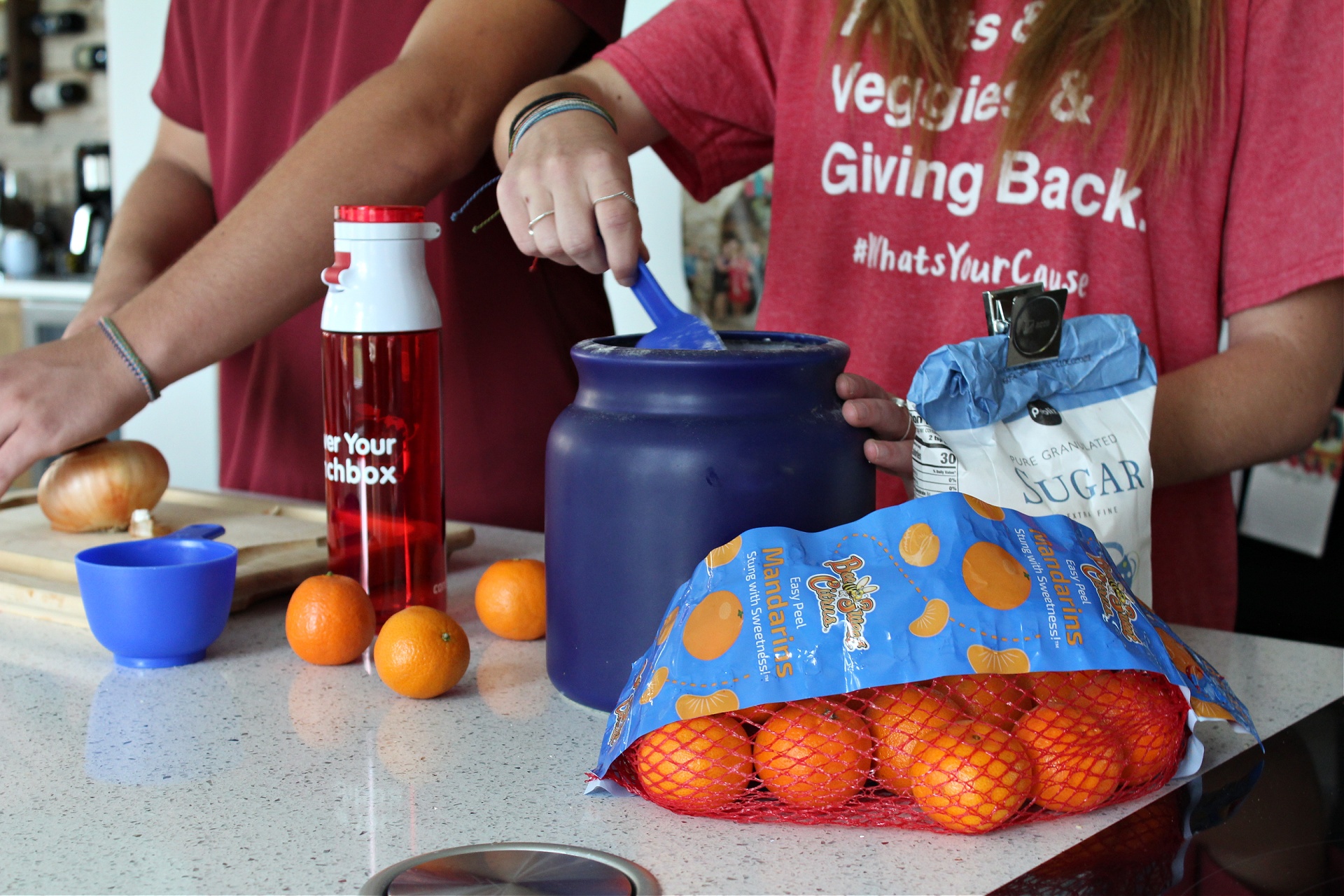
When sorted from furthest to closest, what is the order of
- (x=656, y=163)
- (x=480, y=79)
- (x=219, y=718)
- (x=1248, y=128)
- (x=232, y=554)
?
1. (x=656, y=163)
2. (x=480, y=79)
3. (x=1248, y=128)
4. (x=232, y=554)
5. (x=219, y=718)

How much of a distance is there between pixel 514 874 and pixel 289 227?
0.77 metres

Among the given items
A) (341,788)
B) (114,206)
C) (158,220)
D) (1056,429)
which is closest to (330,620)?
(341,788)

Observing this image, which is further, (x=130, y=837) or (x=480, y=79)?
(x=480, y=79)

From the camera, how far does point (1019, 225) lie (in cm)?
118

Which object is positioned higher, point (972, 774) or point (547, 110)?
point (547, 110)

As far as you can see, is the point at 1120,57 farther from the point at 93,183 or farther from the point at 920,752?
the point at 93,183

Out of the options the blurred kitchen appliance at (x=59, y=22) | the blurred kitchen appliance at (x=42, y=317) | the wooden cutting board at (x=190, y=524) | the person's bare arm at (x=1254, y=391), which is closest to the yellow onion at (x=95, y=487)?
the wooden cutting board at (x=190, y=524)

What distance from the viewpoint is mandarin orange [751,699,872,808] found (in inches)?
23.7

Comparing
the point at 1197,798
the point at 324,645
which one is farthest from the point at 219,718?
the point at 1197,798

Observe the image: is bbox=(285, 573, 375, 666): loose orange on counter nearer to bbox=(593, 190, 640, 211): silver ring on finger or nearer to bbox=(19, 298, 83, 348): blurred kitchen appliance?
bbox=(593, 190, 640, 211): silver ring on finger

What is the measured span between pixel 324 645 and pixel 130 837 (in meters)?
0.26

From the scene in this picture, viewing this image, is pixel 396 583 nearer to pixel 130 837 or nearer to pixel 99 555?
pixel 99 555

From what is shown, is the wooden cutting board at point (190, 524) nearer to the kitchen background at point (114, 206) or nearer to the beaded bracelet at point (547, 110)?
the beaded bracelet at point (547, 110)

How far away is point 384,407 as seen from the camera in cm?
89
